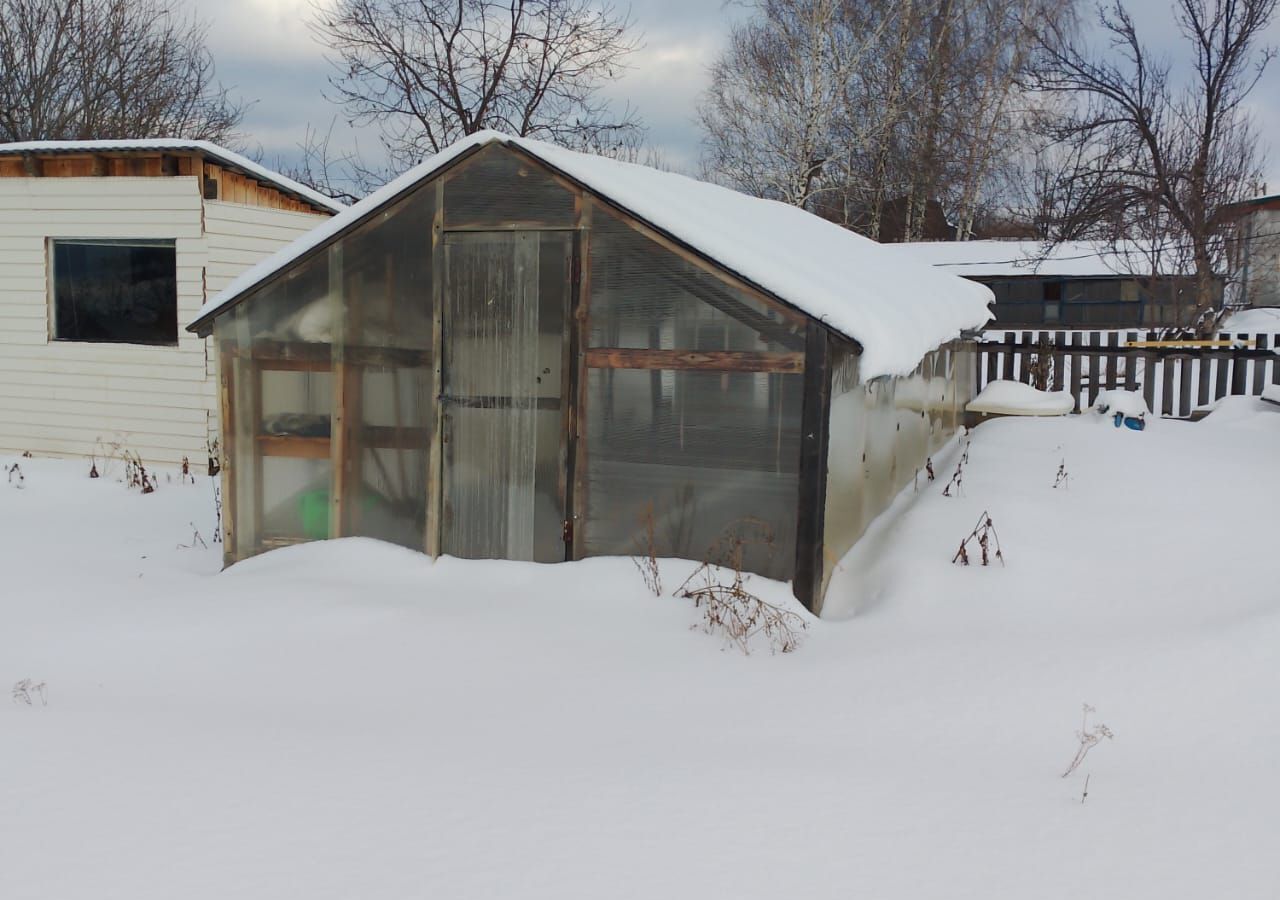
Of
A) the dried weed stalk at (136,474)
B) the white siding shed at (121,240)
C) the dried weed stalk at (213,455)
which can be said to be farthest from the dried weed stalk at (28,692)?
the white siding shed at (121,240)

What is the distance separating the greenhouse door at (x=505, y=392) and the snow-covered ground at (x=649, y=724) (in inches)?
12.7

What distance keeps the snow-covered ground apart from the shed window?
4.30 metres

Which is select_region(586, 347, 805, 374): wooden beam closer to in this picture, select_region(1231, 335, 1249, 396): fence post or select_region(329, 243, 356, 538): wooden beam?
select_region(329, 243, 356, 538): wooden beam

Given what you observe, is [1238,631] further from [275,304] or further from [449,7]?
[449,7]

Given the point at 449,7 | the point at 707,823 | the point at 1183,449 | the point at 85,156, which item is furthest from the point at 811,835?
the point at 449,7

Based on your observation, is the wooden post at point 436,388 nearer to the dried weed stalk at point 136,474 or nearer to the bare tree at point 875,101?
the dried weed stalk at point 136,474

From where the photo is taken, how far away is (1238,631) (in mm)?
5957

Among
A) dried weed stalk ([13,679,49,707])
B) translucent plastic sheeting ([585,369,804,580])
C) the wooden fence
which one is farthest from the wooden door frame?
the wooden fence

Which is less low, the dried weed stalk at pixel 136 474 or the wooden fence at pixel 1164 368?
the wooden fence at pixel 1164 368

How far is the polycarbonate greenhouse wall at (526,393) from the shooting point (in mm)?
6676

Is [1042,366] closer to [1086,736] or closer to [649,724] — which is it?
[1086,736]

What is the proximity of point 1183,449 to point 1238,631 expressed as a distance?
5.49 metres

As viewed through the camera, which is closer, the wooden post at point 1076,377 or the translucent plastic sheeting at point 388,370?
the translucent plastic sheeting at point 388,370

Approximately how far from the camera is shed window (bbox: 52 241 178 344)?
475 inches
